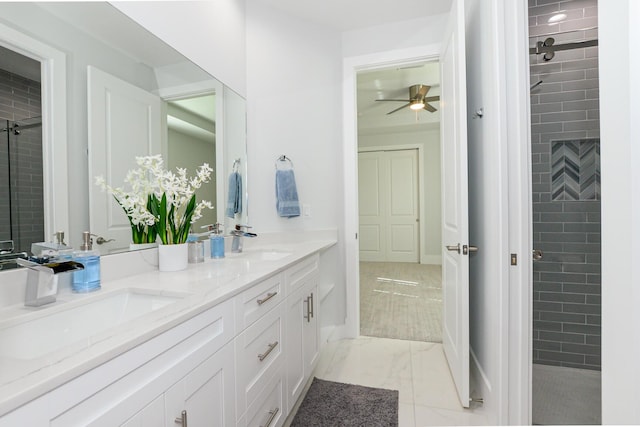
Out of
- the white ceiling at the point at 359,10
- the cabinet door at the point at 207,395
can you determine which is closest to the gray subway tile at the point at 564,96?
the white ceiling at the point at 359,10

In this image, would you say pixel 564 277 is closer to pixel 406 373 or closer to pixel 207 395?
pixel 406 373

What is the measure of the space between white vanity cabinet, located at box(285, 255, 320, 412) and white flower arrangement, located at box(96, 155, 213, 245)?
581 millimetres

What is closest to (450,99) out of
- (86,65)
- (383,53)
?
(383,53)

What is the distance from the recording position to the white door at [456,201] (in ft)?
5.30

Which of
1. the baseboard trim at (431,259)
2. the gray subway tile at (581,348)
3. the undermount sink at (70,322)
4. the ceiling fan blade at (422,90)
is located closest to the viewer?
the undermount sink at (70,322)

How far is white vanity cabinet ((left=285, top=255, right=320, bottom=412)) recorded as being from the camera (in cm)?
148

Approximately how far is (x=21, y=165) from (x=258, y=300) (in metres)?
0.88

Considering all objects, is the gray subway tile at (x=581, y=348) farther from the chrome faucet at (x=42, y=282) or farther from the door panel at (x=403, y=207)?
the door panel at (x=403, y=207)

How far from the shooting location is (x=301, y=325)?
1638 mm

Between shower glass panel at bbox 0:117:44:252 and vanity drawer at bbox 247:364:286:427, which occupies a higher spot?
shower glass panel at bbox 0:117:44:252

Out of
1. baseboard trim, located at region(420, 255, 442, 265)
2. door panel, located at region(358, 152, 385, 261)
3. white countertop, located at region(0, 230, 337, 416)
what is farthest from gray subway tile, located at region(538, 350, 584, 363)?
door panel, located at region(358, 152, 385, 261)

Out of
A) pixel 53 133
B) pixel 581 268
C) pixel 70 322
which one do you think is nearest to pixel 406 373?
pixel 581 268

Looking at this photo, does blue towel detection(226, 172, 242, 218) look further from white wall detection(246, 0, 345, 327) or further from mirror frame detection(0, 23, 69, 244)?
mirror frame detection(0, 23, 69, 244)

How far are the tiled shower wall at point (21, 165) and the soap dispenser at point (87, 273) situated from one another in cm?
13
